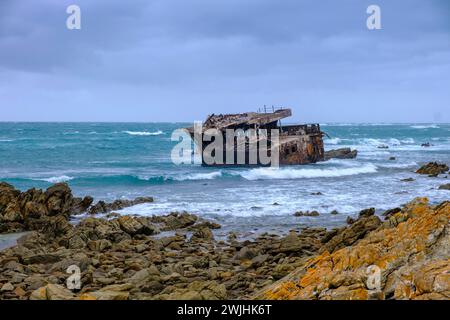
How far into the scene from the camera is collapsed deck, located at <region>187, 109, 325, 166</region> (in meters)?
33.0

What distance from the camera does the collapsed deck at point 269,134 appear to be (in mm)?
33031

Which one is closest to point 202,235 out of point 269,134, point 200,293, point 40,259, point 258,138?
point 40,259

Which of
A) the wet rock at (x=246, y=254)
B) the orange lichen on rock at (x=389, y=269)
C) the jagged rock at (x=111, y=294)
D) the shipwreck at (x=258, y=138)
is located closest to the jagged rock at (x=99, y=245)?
the wet rock at (x=246, y=254)

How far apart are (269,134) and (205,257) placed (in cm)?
2375

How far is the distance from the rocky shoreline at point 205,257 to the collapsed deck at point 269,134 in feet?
53.0

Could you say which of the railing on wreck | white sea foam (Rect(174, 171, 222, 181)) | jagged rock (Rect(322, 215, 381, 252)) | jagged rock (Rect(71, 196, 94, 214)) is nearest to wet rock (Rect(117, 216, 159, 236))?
jagged rock (Rect(71, 196, 94, 214))

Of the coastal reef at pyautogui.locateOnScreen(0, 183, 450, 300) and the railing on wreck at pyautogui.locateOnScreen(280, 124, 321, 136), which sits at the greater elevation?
the railing on wreck at pyautogui.locateOnScreen(280, 124, 321, 136)

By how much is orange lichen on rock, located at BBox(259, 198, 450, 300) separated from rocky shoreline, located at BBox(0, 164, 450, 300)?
0.7 inches

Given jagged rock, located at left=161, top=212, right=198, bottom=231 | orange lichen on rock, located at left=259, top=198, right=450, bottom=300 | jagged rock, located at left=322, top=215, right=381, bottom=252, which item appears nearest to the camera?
orange lichen on rock, located at left=259, top=198, right=450, bottom=300

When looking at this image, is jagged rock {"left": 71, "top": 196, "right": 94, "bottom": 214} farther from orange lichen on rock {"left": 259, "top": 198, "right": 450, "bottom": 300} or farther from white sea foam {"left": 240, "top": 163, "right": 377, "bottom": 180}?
orange lichen on rock {"left": 259, "top": 198, "right": 450, "bottom": 300}

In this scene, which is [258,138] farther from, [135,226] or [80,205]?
[135,226]

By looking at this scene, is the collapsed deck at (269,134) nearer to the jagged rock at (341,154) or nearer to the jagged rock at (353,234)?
the jagged rock at (341,154)

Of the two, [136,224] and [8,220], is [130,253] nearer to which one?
[136,224]
